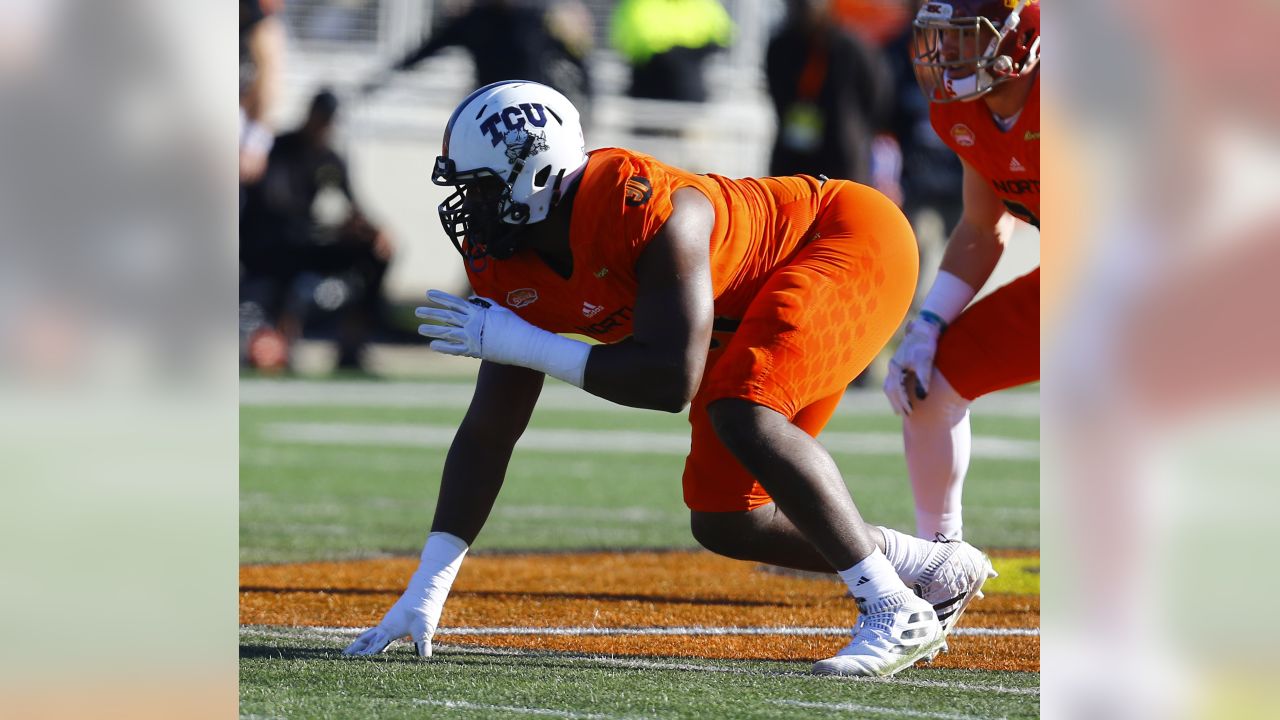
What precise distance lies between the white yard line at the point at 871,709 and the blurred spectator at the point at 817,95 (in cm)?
858

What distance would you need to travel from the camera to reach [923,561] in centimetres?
429

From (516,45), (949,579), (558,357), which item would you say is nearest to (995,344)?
(949,579)

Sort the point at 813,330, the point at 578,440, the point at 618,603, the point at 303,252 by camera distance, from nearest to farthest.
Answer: the point at 813,330, the point at 618,603, the point at 578,440, the point at 303,252

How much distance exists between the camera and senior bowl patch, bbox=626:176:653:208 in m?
3.80

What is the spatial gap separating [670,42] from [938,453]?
13.1 meters

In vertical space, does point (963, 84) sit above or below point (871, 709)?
above

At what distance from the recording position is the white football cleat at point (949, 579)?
4312 mm

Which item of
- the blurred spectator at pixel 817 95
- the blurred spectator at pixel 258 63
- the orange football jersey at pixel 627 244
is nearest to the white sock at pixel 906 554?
the orange football jersey at pixel 627 244

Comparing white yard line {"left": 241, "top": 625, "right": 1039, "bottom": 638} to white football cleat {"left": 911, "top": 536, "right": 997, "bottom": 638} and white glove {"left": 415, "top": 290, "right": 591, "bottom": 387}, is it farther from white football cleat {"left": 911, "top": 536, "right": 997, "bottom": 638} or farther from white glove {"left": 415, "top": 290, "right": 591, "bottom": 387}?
white glove {"left": 415, "top": 290, "right": 591, "bottom": 387}

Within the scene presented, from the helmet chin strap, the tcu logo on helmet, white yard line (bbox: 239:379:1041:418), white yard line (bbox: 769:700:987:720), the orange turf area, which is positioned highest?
the helmet chin strap

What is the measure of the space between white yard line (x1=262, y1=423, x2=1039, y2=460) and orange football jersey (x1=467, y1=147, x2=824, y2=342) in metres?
5.54

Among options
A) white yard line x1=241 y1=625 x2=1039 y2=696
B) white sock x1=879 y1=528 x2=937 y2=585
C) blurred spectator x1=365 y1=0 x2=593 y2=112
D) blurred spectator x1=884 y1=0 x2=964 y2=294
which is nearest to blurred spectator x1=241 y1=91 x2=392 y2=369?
blurred spectator x1=365 y1=0 x2=593 y2=112

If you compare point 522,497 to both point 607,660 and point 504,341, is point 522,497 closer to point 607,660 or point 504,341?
point 607,660

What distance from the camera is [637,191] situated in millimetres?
3816
